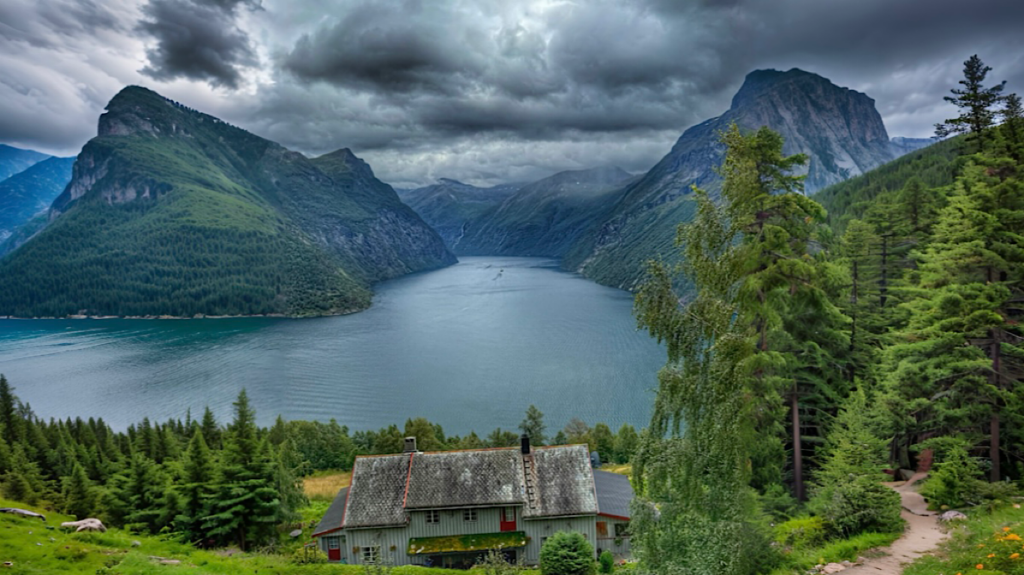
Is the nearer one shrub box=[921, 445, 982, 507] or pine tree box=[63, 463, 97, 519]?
shrub box=[921, 445, 982, 507]

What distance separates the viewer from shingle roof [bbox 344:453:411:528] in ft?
91.4

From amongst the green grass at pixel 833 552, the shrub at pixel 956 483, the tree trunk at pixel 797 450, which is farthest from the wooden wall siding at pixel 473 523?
the shrub at pixel 956 483

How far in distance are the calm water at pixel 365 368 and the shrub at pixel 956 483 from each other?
47938 mm

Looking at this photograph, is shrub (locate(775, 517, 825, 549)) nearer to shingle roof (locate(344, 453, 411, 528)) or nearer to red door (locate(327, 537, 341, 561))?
shingle roof (locate(344, 453, 411, 528))

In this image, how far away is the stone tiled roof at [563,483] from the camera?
91.9 feet

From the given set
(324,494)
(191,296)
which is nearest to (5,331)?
(191,296)

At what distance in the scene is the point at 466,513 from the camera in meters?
28.3

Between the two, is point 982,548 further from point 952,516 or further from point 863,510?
point 952,516

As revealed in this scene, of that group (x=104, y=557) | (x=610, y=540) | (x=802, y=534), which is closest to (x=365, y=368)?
(x=610, y=540)

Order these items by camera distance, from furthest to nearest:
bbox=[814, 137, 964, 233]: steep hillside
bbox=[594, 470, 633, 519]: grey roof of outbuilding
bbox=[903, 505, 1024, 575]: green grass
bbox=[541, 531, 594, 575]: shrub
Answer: bbox=[814, 137, 964, 233]: steep hillside → bbox=[594, 470, 633, 519]: grey roof of outbuilding → bbox=[541, 531, 594, 575]: shrub → bbox=[903, 505, 1024, 575]: green grass

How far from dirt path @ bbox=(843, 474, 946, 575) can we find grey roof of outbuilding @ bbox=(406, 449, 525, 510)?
57.2 feet

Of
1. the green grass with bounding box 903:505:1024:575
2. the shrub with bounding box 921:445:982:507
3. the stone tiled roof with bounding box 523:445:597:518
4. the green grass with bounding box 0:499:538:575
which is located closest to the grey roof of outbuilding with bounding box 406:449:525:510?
the stone tiled roof with bounding box 523:445:597:518

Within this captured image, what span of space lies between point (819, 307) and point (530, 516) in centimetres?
1789

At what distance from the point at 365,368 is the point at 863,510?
89.4 metres
